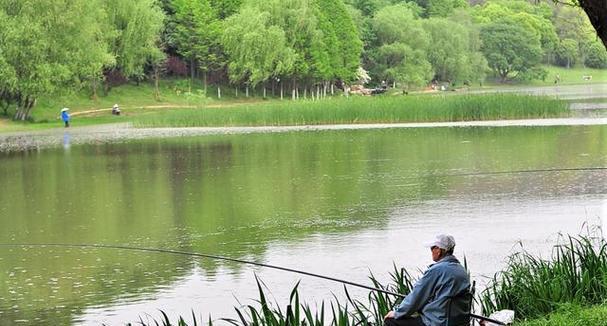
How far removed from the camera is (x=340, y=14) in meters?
88.8

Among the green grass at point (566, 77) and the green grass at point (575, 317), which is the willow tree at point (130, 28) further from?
the green grass at point (566, 77)

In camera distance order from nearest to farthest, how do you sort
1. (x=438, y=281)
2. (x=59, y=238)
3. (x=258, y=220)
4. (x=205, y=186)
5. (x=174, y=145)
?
(x=438, y=281) → (x=59, y=238) → (x=258, y=220) → (x=205, y=186) → (x=174, y=145)

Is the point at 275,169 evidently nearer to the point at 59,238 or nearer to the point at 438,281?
the point at 59,238

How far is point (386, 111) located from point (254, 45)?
27.4 meters

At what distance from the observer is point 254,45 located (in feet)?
232

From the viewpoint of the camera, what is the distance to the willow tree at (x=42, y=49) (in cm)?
4956

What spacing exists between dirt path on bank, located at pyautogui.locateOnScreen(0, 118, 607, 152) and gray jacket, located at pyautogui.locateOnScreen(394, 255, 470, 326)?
30.9 m

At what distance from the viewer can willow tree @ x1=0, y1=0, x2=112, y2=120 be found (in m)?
49.6

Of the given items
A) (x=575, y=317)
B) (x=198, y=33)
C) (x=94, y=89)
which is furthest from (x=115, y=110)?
(x=575, y=317)

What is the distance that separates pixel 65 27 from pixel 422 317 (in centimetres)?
4719

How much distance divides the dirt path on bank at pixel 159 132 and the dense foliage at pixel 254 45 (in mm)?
3583

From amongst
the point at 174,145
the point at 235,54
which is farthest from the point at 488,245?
the point at 235,54

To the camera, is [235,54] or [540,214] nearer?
[540,214]

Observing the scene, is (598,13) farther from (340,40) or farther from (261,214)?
(340,40)
